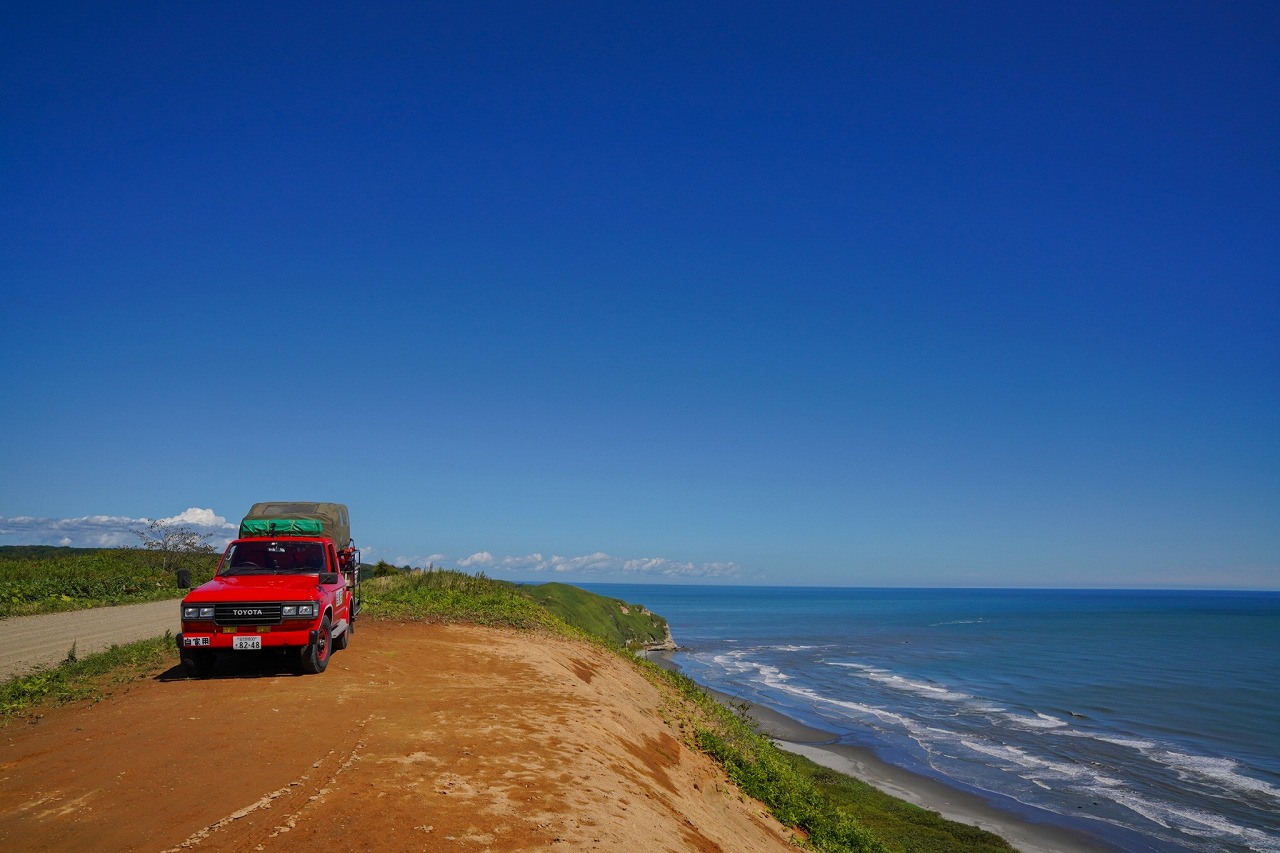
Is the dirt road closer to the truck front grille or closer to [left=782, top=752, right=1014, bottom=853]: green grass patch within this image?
the truck front grille

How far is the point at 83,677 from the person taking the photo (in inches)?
525

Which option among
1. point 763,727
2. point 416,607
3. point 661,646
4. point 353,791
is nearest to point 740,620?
point 661,646

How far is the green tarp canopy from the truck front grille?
8314mm

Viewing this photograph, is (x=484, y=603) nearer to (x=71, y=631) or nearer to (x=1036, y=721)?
(x=71, y=631)

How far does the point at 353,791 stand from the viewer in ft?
25.2

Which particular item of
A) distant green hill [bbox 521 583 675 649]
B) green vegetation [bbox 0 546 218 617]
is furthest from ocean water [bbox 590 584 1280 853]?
green vegetation [bbox 0 546 218 617]

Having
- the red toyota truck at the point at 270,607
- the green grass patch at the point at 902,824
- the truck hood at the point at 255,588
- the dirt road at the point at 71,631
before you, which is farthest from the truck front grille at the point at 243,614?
the green grass patch at the point at 902,824

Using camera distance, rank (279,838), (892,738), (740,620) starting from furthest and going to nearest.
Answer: (740,620) < (892,738) < (279,838)

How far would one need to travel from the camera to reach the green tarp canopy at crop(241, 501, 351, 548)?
70.1 feet

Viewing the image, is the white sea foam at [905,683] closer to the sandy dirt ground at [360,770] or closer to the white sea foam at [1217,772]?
the white sea foam at [1217,772]

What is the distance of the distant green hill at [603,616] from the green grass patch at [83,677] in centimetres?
1658

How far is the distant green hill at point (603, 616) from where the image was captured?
34531 mm

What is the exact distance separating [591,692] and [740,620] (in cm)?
9318

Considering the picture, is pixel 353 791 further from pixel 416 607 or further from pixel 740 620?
pixel 740 620
